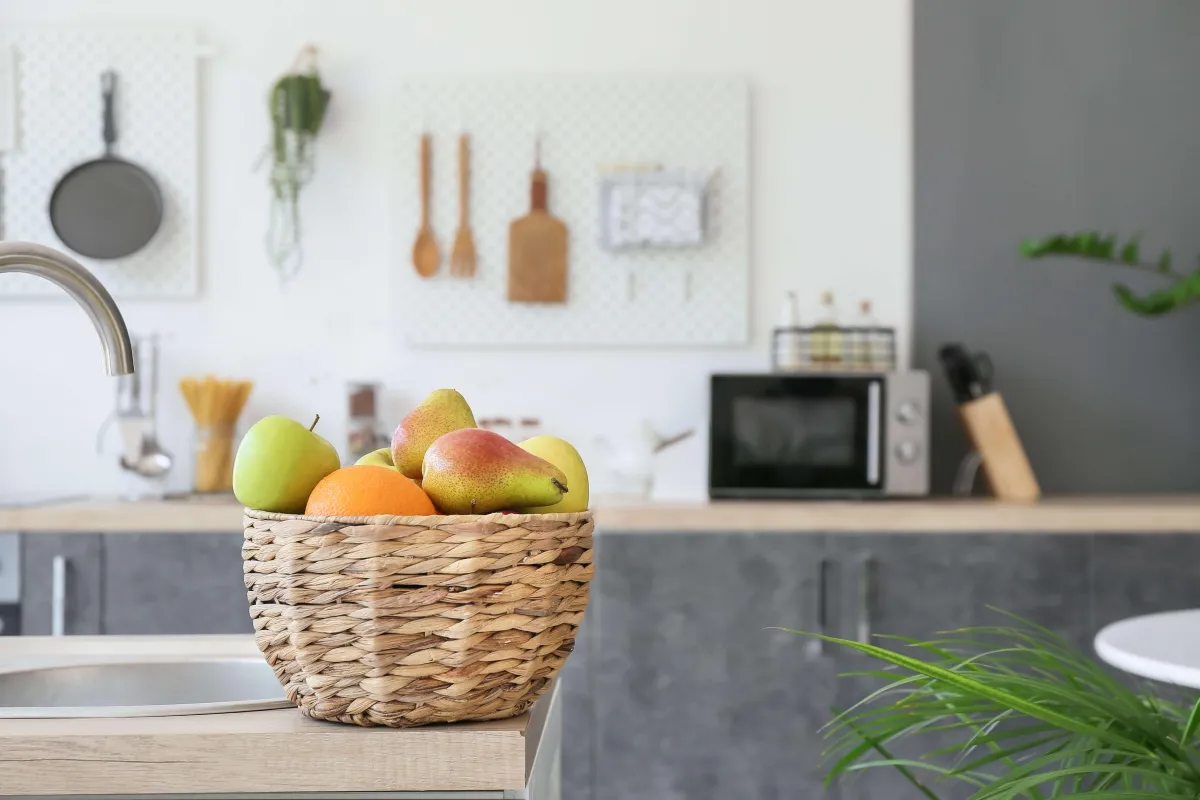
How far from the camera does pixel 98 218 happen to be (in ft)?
9.95

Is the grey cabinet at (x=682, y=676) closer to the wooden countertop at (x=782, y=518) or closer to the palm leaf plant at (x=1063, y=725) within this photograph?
the wooden countertop at (x=782, y=518)

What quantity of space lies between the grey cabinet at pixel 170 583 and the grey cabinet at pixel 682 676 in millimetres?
788

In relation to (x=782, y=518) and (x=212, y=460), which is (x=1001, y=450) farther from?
(x=212, y=460)

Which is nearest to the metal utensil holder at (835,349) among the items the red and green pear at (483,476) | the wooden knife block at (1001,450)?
the wooden knife block at (1001,450)

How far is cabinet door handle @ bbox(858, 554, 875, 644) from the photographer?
249 centimetres

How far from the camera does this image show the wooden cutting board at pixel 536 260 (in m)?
3.01

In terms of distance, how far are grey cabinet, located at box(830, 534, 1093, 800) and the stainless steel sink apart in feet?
5.49

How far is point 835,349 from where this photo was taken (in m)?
2.79

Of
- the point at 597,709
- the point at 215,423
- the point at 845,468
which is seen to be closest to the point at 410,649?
the point at 597,709

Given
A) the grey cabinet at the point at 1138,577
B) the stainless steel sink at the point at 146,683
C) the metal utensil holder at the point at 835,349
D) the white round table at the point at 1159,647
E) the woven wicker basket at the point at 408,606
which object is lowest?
the grey cabinet at the point at 1138,577

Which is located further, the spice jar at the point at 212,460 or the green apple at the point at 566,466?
the spice jar at the point at 212,460

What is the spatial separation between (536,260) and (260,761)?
7.72 ft

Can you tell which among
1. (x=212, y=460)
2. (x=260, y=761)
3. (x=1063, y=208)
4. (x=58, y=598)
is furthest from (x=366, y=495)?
(x=1063, y=208)

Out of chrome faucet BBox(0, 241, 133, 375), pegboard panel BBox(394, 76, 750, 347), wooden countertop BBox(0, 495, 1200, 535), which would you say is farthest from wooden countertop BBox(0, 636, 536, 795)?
pegboard panel BBox(394, 76, 750, 347)
